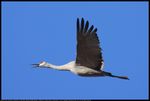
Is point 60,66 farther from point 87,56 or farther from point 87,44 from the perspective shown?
point 87,44

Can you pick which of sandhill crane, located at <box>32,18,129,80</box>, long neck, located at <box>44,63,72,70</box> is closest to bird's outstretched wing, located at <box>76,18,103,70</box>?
sandhill crane, located at <box>32,18,129,80</box>

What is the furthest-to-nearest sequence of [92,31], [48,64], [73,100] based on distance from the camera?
1. [73,100]
2. [48,64]
3. [92,31]

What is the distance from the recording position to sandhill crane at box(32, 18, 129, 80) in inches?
663

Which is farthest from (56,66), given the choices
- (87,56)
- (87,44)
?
(87,44)

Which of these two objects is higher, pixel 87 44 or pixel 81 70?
pixel 87 44

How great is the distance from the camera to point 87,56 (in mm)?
17219

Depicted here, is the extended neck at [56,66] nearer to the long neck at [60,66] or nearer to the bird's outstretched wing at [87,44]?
the long neck at [60,66]

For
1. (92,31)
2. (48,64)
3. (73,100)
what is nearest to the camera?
(92,31)

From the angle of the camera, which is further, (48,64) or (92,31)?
(48,64)

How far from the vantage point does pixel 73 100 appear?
21.0 metres

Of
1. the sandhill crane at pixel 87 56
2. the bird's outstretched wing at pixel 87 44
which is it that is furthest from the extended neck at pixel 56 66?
the bird's outstretched wing at pixel 87 44

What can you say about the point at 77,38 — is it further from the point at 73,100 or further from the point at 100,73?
the point at 73,100

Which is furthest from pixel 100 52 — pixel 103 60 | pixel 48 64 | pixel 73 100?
pixel 73 100

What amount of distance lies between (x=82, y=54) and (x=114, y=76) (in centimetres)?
106
